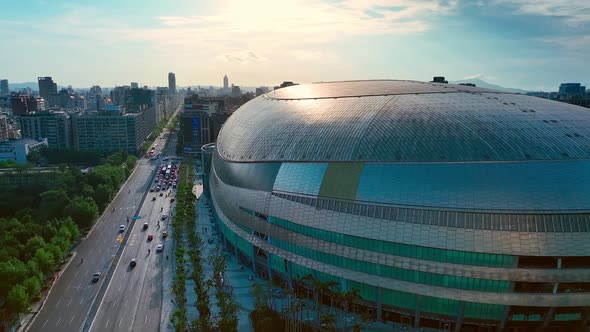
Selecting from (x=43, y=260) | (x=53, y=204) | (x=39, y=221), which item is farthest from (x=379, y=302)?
(x=53, y=204)

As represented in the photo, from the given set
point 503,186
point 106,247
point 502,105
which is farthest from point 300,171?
point 106,247

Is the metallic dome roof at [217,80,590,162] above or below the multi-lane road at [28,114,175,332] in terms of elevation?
above

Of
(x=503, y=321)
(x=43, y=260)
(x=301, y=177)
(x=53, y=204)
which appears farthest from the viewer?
(x=53, y=204)

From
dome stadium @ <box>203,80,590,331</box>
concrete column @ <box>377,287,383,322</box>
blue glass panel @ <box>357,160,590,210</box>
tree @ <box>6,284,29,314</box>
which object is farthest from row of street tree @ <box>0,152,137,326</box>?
blue glass panel @ <box>357,160,590,210</box>

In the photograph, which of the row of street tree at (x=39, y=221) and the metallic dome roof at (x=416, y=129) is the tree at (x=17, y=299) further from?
the metallic dome roof at (x=416, y=129)

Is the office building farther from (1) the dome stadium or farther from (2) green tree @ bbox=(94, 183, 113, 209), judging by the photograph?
(1) the dome stadium

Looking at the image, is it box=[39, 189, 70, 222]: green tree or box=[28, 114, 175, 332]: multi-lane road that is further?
box=[39, 189, 70, 222]: green tree

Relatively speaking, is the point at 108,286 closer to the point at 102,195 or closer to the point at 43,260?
the point at 43,260
